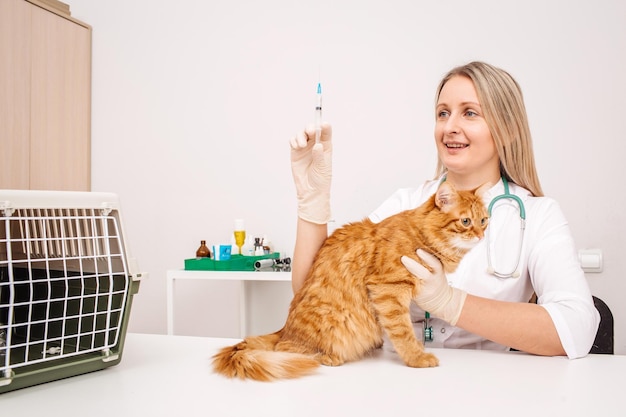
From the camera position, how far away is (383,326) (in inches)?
41.8

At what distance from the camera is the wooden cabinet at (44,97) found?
306cm

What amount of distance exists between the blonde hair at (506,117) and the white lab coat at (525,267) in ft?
0.20

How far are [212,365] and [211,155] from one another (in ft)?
7.66

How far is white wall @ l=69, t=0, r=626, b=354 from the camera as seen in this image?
101 inches

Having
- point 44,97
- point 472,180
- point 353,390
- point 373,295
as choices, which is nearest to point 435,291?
point 373,295

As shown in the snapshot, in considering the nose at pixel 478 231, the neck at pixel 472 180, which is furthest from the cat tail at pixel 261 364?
the neck at pixel 472 180

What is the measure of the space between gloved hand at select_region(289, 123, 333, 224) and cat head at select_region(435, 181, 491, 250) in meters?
0.33

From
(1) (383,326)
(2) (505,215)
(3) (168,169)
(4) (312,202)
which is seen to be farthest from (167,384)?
(3) (168,169)

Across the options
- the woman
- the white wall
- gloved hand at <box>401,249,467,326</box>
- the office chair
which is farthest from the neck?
the white wall

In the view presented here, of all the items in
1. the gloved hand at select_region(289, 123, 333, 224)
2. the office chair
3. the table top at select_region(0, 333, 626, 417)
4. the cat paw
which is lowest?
the office chair

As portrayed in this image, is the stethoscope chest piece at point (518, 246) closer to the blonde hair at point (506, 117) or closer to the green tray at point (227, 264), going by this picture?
the blonde hair at point (506, 117)

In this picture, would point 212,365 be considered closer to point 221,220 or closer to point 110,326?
point 110,326

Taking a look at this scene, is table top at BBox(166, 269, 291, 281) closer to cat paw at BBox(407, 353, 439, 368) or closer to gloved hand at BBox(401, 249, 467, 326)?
gloved hand at BBox(401, 249, 467, 326)

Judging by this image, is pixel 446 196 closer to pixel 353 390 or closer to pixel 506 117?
pixel 353 390
